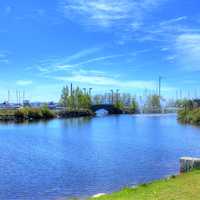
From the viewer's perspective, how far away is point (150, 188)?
1758cm

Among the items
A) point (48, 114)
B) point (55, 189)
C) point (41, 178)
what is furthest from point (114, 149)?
point (48, 114)

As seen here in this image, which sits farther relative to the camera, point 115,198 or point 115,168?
point 115,168

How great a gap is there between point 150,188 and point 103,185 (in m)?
6.58

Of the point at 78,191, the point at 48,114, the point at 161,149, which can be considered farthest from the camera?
the point at 48,114

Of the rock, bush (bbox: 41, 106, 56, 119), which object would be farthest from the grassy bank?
the rock

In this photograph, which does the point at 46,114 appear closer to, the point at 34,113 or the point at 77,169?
the point at 34,113

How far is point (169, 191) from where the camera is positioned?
16172 millimetres

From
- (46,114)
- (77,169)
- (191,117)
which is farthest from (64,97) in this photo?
(77,169)

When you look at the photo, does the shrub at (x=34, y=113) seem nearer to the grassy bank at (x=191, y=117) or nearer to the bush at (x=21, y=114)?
the bush at (x=21, y=114)

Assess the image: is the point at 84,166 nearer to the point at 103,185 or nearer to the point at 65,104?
the point at 103,185

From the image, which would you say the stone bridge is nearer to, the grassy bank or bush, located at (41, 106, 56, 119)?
bush, located at (41, 106, 56, 119)

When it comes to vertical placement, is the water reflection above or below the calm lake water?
above

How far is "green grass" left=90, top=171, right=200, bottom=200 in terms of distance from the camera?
15.1 meters

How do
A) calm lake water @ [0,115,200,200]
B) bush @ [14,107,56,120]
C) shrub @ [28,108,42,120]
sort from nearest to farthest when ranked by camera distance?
calm lake water @ [0,115,200,200] → bush @ [14,107,56,120] → shrub @ [28,108,42,120]
